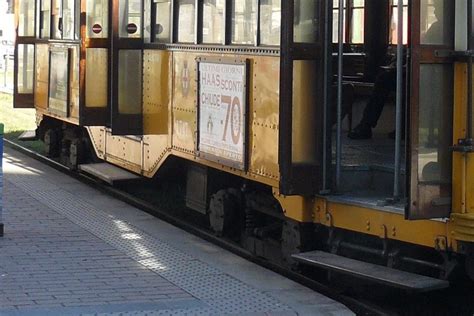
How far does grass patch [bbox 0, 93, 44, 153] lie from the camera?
62.5 feet

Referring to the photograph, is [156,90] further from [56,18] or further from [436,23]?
[436,23]

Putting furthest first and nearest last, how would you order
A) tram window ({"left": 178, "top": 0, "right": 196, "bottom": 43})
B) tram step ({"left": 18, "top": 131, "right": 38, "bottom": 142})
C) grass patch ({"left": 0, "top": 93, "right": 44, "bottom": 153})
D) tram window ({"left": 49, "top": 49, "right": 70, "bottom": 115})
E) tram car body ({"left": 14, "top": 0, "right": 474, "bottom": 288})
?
grass patch ({"left": 0, "top": 93, "right": 44, "bottom": 153}) → tram step ({"left": 18, "top": 131, "right": 38, "bottom": 142}) → tram window ({"left": 49, "top": 49, "right": 70, "bottom": 115}) → tram window ({"left": 178, "top": 0, "right": 196, "bottom": 43}) → tram car body ({"left": 14, "top": 0, "right": 474, "bottom": 288})

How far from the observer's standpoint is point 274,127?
8453 millimetres

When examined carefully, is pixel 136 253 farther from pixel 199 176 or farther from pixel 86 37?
pixel 86 37

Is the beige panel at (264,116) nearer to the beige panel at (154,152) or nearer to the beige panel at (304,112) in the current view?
the beige panel at (304,112)

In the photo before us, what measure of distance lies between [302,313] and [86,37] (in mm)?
6619

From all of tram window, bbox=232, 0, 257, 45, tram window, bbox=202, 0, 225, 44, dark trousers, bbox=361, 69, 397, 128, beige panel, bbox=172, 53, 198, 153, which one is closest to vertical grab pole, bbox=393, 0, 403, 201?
tram window, bbox=232, 0, 257, 45

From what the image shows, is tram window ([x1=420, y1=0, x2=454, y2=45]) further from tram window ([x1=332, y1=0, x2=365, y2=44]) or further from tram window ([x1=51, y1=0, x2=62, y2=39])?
tram window ([x1=51, y1=0, x2=62, y2=39])

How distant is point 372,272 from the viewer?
746 cm

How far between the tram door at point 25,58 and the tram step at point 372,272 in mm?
9202

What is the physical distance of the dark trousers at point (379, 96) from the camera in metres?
9.84

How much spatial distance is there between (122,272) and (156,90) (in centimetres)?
329

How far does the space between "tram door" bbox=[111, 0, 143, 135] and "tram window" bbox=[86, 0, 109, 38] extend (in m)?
1.18

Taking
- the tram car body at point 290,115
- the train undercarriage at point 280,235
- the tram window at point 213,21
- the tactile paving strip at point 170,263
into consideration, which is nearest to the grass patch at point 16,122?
the tram car body at point 290,115
